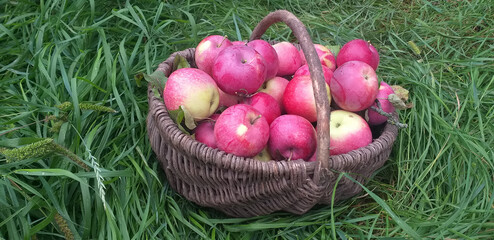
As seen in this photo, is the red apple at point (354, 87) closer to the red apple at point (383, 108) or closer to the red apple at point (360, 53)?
the red apple at point (383, 108)

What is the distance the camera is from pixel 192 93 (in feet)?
5.05

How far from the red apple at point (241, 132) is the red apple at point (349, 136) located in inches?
11.6

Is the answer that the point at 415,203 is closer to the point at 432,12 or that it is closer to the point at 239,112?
the point at 239,112

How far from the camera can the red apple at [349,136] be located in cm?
156

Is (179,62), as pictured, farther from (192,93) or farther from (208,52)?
(192,93)

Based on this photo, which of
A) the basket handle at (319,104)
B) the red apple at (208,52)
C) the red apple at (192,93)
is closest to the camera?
the basket handle at (319,104)

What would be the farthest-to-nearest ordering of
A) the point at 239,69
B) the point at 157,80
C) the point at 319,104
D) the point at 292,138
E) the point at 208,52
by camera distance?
the point at 208,52
the point at 157,80
the point at 239,69
the point at 292,138
the point at 319,104

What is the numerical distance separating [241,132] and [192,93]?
10.9 inches

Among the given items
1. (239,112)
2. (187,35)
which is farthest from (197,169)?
(187,35)

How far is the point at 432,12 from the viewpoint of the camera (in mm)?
3053

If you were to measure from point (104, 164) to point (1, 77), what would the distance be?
0.80 meters

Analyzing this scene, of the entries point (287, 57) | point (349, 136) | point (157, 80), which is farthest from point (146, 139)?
point (349, 136)

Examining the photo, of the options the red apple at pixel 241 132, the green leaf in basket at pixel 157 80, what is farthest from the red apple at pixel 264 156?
the green leaf in basket at pixel 157 80

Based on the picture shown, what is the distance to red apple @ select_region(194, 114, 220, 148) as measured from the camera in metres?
1.56
